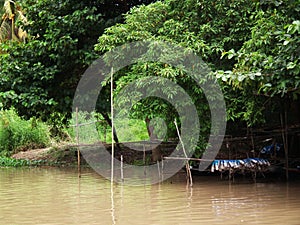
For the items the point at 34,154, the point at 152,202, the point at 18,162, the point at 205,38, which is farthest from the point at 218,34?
the point at 34,154

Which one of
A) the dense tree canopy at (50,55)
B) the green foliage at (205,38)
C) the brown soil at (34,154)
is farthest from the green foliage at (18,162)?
the green foliage at (205,38)

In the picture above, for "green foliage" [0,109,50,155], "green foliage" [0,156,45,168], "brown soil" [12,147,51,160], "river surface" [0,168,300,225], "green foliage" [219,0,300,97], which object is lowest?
"river surface" [0,168,300,225]

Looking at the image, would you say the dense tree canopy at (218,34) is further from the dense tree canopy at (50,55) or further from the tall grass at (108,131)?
the tall grass at (108,131)

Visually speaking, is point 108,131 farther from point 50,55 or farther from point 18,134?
point 50,55

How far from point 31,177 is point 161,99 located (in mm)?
4884

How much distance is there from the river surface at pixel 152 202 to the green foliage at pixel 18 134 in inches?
260

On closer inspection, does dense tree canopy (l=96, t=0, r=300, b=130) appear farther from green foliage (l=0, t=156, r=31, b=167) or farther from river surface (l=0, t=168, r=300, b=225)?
green foliage (l=0, t=156, r=31, b=167)

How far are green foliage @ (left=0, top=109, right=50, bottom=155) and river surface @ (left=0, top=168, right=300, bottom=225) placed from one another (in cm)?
662

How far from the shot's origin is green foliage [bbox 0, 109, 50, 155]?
53.6 feet

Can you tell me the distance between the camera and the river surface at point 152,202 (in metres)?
5.81

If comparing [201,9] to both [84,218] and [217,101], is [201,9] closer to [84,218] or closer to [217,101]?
[217,101]

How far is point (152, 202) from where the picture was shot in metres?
7.03

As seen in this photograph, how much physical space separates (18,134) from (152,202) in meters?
10.6

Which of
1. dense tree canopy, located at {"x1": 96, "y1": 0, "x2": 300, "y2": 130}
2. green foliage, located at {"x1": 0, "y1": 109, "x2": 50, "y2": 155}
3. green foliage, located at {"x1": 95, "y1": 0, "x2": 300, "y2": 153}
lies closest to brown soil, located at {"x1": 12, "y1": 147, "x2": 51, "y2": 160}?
green foliage, located at {"x1": 0, "y1": 109, "x2": 50, "y2": 155}
